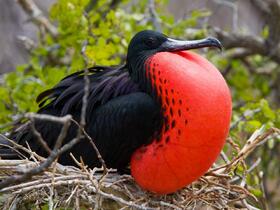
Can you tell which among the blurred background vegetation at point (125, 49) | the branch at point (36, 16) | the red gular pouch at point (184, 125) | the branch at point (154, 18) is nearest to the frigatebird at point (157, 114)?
the red gular pouch at point (184, 125)

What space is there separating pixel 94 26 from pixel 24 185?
118 cm

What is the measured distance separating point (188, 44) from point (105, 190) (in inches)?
18.3

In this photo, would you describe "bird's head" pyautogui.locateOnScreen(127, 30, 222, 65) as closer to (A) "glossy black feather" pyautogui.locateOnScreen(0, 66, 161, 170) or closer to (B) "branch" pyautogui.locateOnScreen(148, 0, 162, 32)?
(A) "glossy black feather" pyautogui.locateOnScreen(0, 66, 161, 170)

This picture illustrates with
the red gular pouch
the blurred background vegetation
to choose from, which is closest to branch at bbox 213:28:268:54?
the blurred background vegetation

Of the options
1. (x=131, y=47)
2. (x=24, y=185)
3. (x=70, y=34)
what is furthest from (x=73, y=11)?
(x=24, y=185)

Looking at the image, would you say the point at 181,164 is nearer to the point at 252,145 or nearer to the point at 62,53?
the point at 252,145

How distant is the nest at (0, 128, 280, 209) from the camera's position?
2.02m

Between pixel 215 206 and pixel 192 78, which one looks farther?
pixel 215 206

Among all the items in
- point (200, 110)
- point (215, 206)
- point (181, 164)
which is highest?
point (200, 110)

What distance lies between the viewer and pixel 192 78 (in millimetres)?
2090

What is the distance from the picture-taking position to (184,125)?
2.08 meters

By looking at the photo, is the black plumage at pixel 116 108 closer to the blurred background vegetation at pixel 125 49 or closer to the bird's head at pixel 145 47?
the bird's head at pixel 145 47

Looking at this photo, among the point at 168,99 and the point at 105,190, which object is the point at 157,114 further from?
the point at 105,190

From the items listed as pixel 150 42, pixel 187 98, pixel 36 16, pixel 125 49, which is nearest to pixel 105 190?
pixel 187 98
